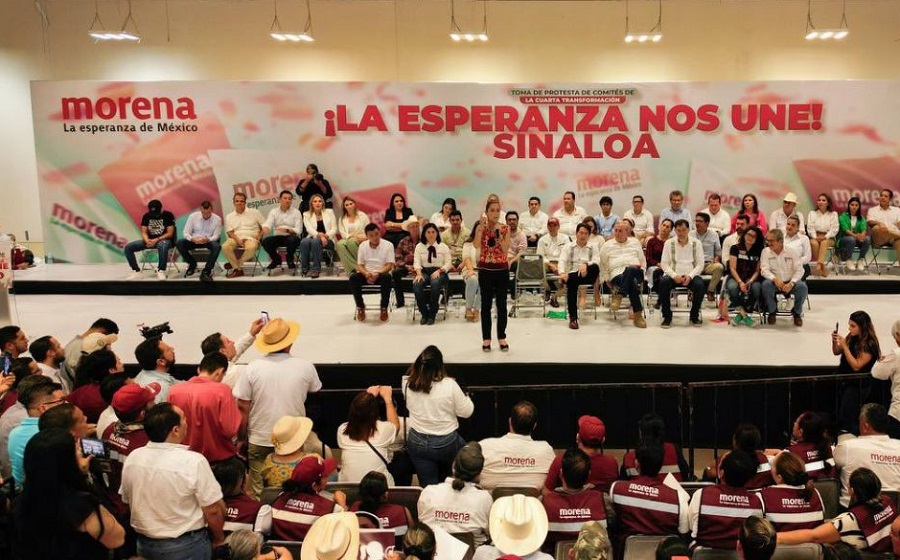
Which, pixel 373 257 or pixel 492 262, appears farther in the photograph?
pixel 373 257

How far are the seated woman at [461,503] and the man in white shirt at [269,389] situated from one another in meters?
1.34

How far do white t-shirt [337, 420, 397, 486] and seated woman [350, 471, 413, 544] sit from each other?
0.64 meters

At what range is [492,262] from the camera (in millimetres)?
6801

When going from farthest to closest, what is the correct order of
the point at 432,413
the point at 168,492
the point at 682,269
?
the point at 682,269 < the point at 432,413 < the point at 168,492

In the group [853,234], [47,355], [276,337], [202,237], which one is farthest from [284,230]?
[853,234]

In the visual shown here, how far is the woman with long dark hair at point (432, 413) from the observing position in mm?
4559

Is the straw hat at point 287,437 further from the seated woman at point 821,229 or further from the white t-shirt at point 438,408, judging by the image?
the seated woman at point 821,229

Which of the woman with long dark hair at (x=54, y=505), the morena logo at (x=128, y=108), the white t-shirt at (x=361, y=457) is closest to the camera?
the woman with long dark hair at (x=54, y=505)

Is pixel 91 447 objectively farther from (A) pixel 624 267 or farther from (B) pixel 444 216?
(B) pixel 444 216

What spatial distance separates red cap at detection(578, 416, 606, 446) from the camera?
13.0 ft

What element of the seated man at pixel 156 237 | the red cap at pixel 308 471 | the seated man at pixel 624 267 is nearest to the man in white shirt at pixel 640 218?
the seated man at pixel 624 267

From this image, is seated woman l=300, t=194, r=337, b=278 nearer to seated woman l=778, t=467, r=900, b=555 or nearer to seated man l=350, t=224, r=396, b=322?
seated man l=350, t=224, r=396, b=322

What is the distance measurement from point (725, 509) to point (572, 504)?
0.68 meters

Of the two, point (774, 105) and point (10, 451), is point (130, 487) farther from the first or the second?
point (774, 105)
